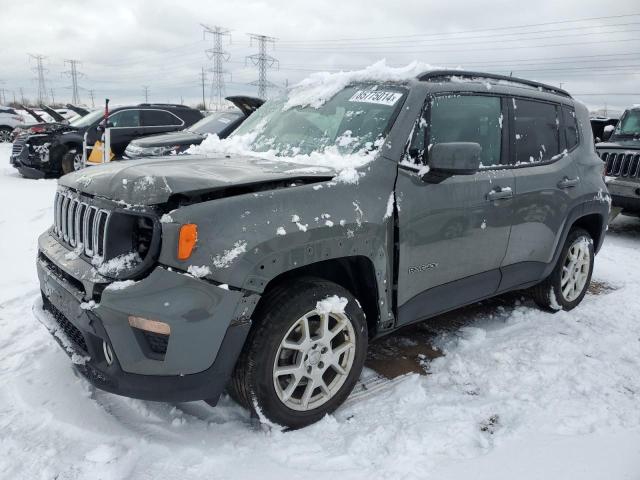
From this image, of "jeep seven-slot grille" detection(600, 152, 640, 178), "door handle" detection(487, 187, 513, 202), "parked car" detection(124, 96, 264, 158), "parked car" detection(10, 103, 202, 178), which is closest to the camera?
"door handle" detection(487, 187, 513, 202)

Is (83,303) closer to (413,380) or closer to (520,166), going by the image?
(413,380)

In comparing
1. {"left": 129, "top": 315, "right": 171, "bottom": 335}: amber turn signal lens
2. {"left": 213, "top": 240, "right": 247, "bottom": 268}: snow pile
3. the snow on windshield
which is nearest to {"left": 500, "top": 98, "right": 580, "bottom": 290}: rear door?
the snow on windshield

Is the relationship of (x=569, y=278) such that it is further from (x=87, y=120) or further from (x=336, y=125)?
(x=87, y=120)

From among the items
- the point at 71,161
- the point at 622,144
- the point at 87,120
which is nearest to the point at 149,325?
the point at 622,144

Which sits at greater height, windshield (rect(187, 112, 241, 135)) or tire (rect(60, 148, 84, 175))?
windshield (rect(187, 112, 241, 135))

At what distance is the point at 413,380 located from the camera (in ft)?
10.5

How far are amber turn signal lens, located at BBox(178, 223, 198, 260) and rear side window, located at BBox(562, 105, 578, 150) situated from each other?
11.3ft

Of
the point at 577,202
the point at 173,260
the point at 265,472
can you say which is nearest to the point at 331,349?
the point at 265,472

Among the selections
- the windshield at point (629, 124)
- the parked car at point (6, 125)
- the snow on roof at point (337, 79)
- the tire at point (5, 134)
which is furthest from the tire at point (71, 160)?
the tire at point (5, 134)

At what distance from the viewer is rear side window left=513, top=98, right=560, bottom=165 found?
3.78 m

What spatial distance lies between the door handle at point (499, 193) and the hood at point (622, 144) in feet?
19.1

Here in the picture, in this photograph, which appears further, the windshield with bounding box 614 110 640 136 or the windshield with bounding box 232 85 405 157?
the windshield with bounding box 614 110 640 136

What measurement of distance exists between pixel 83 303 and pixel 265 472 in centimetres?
113

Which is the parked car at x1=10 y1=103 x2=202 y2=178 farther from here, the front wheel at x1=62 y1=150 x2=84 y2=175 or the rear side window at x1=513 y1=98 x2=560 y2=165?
the rear side window at x1=513 y1=98 x2=560 y2=165
